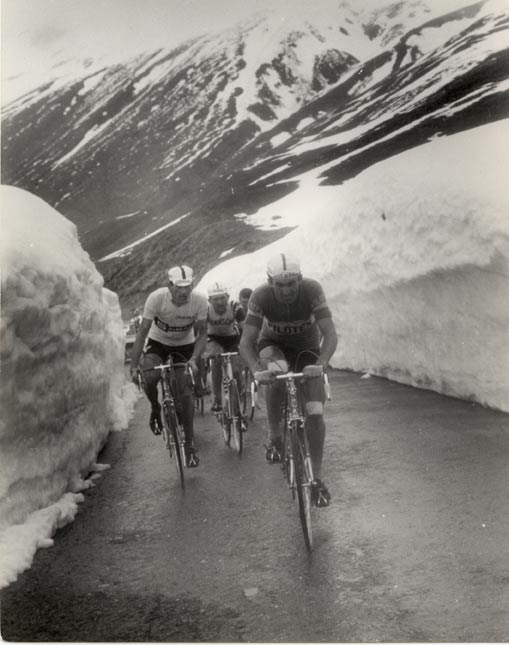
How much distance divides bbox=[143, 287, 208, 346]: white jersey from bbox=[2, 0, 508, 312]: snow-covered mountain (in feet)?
7.44

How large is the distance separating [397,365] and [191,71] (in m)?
6.65

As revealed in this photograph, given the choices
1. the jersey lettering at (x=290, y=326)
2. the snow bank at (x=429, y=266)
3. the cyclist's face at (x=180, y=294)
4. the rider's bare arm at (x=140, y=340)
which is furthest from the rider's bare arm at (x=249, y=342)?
the snow bank at (x=429, y=266)

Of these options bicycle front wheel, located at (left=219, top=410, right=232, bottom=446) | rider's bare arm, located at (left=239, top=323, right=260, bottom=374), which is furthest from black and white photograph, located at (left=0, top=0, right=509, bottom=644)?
bicycle front wheel, located at (left=219, top=410, right=232, bottom=446)

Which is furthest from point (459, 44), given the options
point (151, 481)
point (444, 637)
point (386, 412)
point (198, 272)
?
point (198, 272)

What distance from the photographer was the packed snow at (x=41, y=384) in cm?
557

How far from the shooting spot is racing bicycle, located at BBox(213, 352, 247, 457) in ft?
28.6

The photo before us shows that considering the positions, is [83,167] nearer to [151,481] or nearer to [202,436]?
[202,436]

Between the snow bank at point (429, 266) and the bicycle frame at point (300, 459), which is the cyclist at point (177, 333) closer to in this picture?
the bicycle frame at point (300, 459)

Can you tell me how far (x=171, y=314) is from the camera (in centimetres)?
775

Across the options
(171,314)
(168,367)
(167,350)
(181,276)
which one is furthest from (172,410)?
(181,276)

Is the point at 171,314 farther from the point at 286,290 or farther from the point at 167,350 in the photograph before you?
the point at 286,290

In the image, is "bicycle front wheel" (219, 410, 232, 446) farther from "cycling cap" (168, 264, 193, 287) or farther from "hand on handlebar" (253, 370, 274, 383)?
"hand on handlebar" (253, 370, 274, 383)

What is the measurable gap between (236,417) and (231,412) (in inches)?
10.0

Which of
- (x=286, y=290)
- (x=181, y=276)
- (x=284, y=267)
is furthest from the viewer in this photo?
(x=181, y=276)
